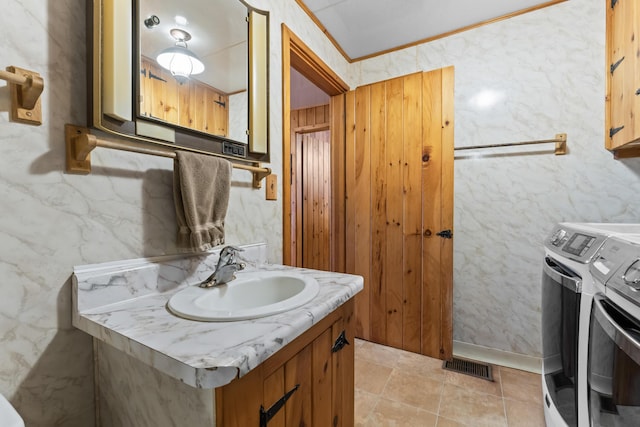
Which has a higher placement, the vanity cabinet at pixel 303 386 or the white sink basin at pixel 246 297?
the white sink basin at pixel 246 297

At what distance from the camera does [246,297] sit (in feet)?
3.33

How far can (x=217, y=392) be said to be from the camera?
1.65ft

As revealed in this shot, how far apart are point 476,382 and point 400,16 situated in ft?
7.53

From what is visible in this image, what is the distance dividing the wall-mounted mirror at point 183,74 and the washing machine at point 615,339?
123 cm

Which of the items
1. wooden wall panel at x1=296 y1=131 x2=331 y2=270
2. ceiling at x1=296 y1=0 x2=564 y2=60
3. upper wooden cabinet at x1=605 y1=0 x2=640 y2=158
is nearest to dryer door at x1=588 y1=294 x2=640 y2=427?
upper wooden cabinet at x1=605 y1=0 x2=640 y2=158

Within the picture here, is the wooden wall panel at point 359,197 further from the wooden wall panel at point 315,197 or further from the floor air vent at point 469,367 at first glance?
the wooden wall panel at point 315,197

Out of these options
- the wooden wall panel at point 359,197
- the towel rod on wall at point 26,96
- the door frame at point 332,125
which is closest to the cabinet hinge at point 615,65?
the wooden wall panel at point 359,197

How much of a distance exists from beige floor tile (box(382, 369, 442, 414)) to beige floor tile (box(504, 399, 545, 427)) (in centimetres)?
33

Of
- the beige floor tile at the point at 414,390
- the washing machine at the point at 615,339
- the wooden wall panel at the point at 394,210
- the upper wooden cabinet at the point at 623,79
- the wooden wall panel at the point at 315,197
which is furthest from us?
the wooden wall panel at the point at 315,197

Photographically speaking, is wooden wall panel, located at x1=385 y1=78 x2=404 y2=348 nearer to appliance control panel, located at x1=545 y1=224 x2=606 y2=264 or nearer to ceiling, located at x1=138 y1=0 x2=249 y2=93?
appliance control panel, located at x1=545 y1=224 x2=606 y2=264

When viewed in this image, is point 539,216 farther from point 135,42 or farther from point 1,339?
point 1,339

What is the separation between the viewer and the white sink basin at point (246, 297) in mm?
662

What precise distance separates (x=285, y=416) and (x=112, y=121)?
2.98ft

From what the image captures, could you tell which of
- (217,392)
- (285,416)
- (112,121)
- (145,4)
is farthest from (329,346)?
(145,4)
